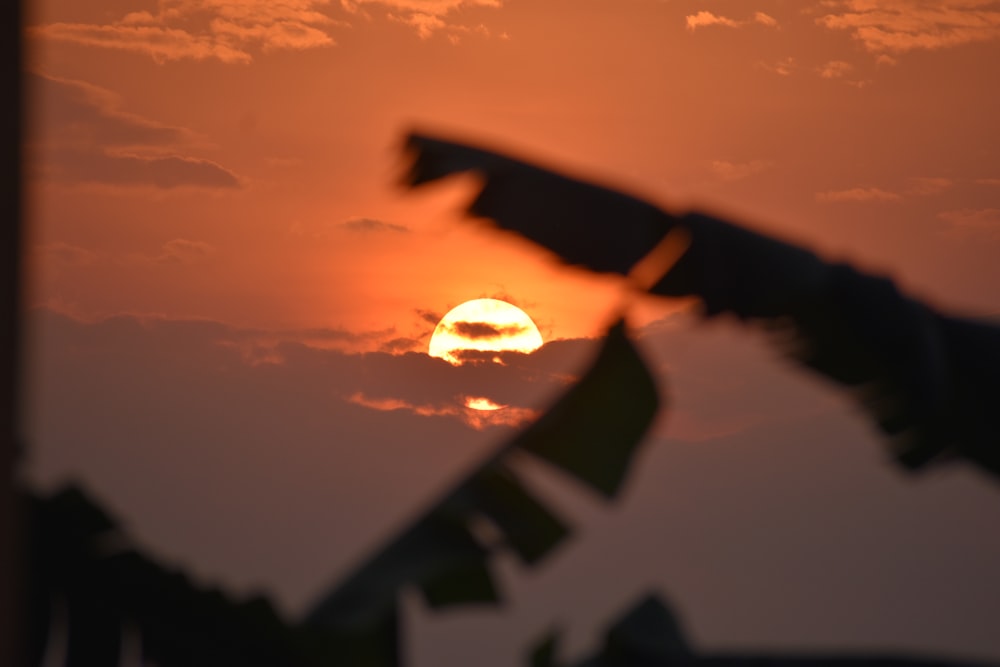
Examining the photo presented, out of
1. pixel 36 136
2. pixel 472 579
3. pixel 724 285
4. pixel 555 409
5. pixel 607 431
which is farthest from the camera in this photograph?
pixel 472 579

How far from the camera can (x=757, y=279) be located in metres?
2.26

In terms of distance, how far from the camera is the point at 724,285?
2.31 meters

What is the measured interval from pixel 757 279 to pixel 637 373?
40cm

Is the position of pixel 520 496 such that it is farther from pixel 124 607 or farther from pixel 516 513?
pixel 124 607

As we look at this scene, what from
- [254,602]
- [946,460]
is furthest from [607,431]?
[254,602]

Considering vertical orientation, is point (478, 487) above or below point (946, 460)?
below

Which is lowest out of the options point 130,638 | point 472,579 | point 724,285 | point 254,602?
point 130,638

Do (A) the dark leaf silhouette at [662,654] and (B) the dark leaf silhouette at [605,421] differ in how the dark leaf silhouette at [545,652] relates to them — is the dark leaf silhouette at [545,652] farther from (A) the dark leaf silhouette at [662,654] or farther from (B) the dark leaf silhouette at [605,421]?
(B) the dark leaf silhouette at [605,421]

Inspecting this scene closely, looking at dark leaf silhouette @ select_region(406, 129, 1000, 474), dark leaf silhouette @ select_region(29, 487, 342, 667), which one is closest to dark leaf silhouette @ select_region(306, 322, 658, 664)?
dark leaf silhouette @ select_region(406, 129, 1000, 474)

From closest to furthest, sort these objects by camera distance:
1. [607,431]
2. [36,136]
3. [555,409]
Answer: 1. [36,136]
2. [607,431]
3. [555,409]

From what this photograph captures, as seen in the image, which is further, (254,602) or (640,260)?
(254,602)

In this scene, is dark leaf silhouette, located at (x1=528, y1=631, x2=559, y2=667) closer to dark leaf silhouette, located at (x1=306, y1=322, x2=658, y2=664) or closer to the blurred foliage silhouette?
the blurred foliage silhouette

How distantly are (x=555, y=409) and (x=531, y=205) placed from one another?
592 millimetres

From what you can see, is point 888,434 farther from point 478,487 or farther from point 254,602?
point 254,602
